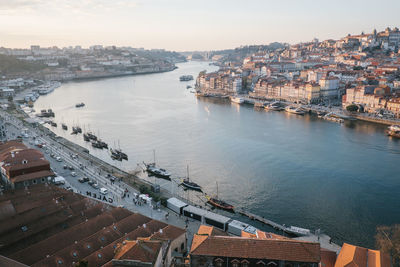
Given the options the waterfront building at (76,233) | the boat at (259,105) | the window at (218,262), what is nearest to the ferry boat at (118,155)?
the waterfront building at (76,233)

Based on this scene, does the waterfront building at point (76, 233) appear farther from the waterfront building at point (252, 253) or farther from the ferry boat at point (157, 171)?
the ferry boat at point (157, 171)

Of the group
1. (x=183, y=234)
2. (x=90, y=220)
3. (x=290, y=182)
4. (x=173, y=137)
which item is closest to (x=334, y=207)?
(x=290, y=182)

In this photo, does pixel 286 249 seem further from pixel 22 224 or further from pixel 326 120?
pixel 326 120

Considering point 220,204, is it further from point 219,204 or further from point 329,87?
point 329,87

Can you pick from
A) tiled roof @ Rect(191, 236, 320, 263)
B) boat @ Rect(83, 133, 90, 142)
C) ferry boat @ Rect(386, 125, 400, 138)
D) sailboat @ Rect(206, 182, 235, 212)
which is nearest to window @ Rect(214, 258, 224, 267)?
tiled roof @ Rect(191, 236, 320, 263)

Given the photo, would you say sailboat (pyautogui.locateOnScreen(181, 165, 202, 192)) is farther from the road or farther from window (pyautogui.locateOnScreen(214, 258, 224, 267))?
window (pyautogui.locateOnScreen(214, 258, 224, 267))
